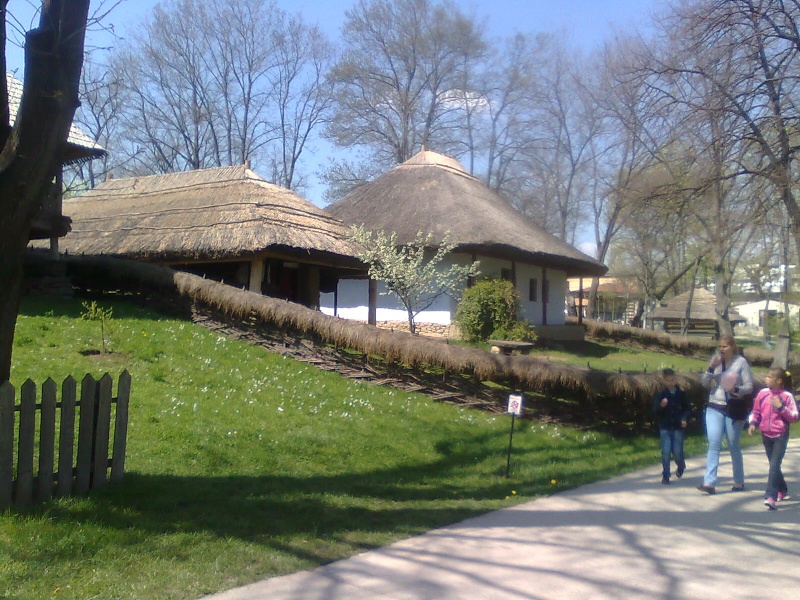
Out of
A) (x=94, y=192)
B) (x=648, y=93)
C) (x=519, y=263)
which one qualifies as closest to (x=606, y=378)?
(x=648, y=93)

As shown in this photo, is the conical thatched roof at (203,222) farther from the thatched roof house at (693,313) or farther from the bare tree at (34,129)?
the thatched roof house at (693,313)

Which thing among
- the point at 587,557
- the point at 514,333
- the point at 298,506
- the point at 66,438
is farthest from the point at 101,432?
the point at 514,333

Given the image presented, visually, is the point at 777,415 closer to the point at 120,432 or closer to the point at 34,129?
the point at 120,432

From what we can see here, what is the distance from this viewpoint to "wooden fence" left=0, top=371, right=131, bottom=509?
5.40 m

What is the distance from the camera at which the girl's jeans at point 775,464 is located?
745cm

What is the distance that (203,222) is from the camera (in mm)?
18906

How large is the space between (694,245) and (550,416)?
31.6 meters

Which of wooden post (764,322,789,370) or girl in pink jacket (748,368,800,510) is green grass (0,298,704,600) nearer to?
girl in pink jacket (748,368,800,510)

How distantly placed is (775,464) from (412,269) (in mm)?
13072


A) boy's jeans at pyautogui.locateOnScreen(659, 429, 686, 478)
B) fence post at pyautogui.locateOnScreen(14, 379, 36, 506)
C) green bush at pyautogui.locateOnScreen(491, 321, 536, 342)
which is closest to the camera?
fence post at pyautogui.locateOnScreen(14, 379, 36, 506)

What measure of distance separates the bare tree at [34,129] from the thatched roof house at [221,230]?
11218 mm

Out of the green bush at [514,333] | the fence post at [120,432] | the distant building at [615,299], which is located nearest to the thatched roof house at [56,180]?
the fence post at [120,432]

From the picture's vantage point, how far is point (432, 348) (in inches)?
480

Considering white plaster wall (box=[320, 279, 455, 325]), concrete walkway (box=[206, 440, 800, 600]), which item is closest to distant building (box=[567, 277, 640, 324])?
white plaster wall (box=[320, 279, 455, 325])
